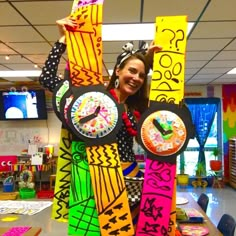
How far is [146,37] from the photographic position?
4031 mm

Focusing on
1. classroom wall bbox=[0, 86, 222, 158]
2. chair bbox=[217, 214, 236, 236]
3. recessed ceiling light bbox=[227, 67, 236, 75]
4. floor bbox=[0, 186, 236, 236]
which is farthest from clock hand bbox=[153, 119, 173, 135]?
classroom wall bbox=[0, 86, 222, 158]

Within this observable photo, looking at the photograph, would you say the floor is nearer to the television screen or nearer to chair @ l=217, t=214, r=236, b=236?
chair @ l=217, t=214, r=236, b=236

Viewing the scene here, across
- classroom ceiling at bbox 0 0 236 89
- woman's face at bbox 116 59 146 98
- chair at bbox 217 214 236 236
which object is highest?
classroom ceiling at bbox 0 0 236 89

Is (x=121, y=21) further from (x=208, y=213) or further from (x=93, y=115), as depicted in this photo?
(x=208, y=213)

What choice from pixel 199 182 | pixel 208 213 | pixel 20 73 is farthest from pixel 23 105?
pixel 208 213

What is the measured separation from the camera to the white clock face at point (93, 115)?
111 cm

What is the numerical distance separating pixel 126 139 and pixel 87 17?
47cm

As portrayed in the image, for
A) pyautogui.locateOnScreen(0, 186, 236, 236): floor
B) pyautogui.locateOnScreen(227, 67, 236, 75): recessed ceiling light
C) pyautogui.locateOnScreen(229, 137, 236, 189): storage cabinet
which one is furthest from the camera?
pyautogui.locateOnScreen(229, 137, 236, 189): storage cabinet

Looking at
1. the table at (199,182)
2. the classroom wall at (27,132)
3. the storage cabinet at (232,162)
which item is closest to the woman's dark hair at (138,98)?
the storage cabinet at (232,162)

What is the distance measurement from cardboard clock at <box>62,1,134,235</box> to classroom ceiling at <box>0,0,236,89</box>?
1859 mm

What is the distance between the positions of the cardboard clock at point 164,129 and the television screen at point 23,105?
6.85m

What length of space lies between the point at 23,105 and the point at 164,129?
7.10 m

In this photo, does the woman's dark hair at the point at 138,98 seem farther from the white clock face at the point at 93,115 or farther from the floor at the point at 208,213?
the floor at the point at 208,213

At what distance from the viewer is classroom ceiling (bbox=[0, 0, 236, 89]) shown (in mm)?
2914
